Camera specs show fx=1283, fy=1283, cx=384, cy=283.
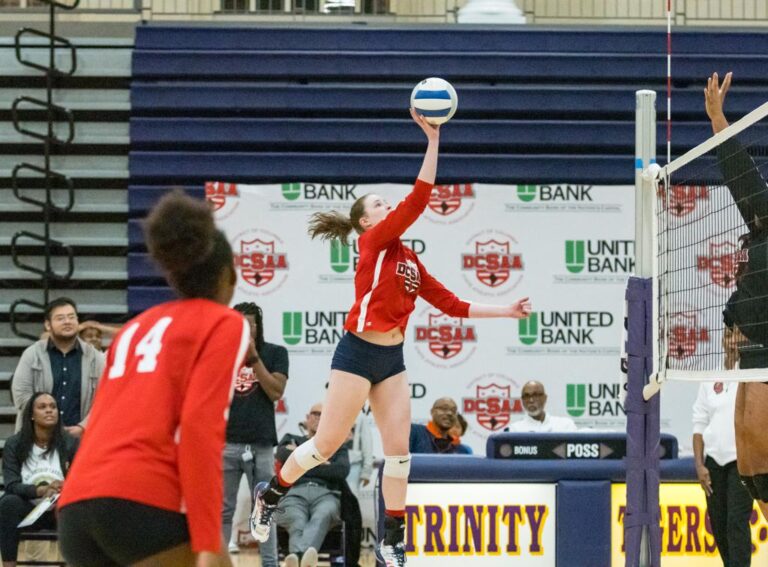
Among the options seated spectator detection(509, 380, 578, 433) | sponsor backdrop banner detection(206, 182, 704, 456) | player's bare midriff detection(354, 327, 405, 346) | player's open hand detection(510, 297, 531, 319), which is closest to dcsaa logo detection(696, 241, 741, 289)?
player's open hand detection(510, 297, 531, 319)

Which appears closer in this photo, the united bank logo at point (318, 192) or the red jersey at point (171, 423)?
the red jersey at point (171, 423)

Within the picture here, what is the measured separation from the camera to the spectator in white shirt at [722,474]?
750 cm

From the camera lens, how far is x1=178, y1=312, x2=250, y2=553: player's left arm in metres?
3.13

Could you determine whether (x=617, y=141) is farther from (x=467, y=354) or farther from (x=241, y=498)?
(x=241, y=498)

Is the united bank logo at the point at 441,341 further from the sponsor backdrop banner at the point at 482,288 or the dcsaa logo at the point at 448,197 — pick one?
the dcsaa logo at the point at 448,197

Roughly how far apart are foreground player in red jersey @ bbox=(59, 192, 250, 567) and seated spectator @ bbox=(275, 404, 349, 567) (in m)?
5.73

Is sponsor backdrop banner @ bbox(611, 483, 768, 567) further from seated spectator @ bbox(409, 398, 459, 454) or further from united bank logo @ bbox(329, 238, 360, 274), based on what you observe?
united bank logo @ bbox(329, 238, 360, 274)

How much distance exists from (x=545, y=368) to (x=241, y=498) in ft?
9.72

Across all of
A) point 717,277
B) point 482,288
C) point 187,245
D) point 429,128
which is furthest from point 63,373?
point 187,245

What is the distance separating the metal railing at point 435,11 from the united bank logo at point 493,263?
8.40 ft

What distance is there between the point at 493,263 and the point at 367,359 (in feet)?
18.1

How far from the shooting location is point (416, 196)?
20.5ft

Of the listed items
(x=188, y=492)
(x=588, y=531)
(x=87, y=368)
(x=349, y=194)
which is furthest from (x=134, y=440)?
(x=349, y=194)

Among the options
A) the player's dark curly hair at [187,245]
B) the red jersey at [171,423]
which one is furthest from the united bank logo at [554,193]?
the red jersey at [171,423]
